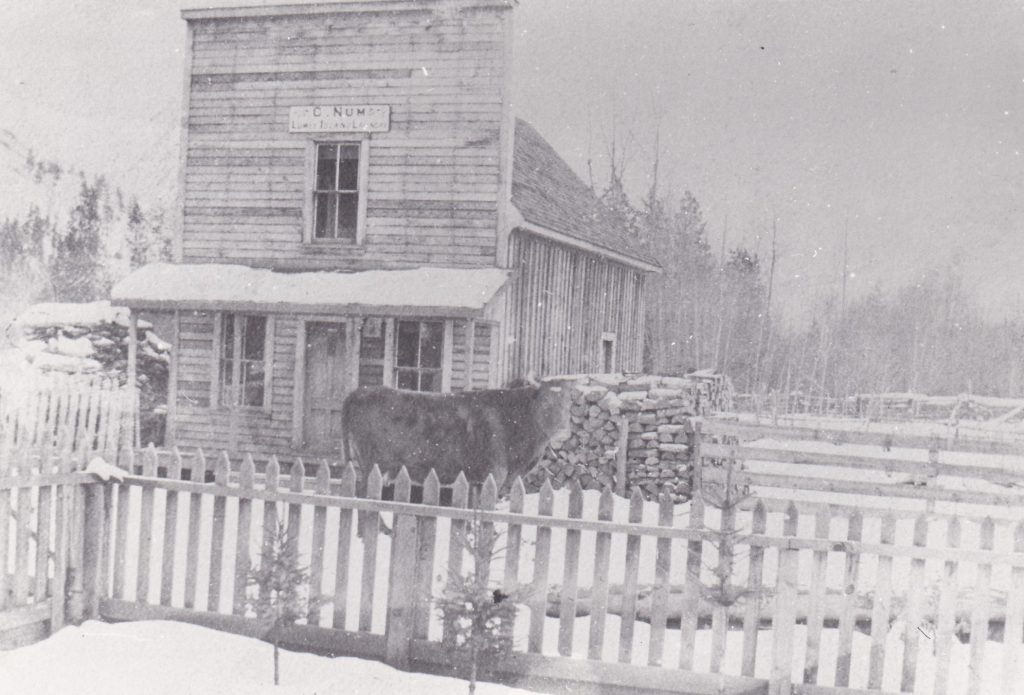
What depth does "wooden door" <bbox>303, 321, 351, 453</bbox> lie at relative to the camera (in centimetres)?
998

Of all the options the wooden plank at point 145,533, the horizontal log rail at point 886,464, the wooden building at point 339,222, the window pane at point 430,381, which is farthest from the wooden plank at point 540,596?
the window pane at point 430,381

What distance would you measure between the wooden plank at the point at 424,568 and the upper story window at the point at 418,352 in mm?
5653

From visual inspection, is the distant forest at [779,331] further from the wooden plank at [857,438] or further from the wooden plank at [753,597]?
the wooden plank at [753,597]

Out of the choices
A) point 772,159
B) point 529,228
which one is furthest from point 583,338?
point 772,159

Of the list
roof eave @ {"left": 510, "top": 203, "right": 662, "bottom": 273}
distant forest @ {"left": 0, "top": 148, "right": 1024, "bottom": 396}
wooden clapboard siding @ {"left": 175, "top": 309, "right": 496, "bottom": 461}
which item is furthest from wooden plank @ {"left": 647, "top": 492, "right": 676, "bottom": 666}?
distant forest @ {"left": 0, "top": 148, "right": 1024, "bottom": 396}

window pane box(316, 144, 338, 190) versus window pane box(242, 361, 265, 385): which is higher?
window pane box(316, 144, 338, 190)

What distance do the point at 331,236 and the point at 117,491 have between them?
23.3 feet

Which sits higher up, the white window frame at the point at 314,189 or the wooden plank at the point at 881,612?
the white window frame at the point at 314,189

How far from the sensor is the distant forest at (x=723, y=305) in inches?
349

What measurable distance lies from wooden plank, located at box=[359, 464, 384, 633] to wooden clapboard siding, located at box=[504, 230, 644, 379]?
677cm

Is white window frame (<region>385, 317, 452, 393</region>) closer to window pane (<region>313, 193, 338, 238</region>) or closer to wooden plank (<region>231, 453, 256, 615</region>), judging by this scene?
window pane (<region>313, 193, 338, 238</region>)

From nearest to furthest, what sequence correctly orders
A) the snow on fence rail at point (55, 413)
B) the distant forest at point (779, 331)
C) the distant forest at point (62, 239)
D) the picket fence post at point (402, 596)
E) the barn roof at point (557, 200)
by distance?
the picket fence post at point (402, 596) < the distant forest at point (62, 239) < the snow on fence rail at point (55, 413) < the barn roof at point (557, 200) < the distant forest at point (779, 331)

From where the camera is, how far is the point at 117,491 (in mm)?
4941

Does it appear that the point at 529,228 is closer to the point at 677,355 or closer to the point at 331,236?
the point at 331,236
